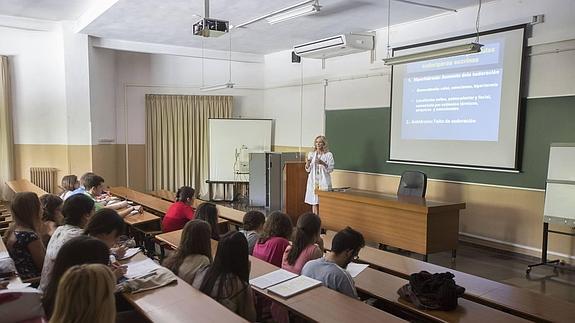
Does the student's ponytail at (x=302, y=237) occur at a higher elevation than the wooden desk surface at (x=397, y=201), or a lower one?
higher

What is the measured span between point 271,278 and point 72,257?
1.17 metres

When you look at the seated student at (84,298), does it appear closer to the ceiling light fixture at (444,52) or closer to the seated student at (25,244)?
the seated student at (25,244)

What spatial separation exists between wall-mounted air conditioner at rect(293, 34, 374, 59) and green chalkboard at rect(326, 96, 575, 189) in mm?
1070

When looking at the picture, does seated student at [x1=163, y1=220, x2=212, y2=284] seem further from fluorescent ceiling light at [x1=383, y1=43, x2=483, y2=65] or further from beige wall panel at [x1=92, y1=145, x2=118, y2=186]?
beige wall panel at [x1=92, y1=145, x2=118, y2=186]

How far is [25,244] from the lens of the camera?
294 centimetres

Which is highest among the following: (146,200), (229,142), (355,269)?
(229,142)

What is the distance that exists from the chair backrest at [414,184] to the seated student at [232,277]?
3763mm

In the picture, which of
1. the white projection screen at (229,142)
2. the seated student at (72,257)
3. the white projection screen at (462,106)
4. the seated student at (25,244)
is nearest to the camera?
the seated student at (72,257)

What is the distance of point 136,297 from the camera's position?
235 cm

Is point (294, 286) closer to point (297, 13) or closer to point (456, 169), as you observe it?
point (297, 13)

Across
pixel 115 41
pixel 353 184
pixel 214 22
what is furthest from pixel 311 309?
pixel 115 41

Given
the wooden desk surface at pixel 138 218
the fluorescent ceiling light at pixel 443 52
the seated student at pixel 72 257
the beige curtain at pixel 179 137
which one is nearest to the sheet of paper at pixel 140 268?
the seated student at pixel 72 257

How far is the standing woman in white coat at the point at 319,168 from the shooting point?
6746mm

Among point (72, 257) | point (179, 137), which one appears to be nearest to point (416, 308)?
point (72, 257)
